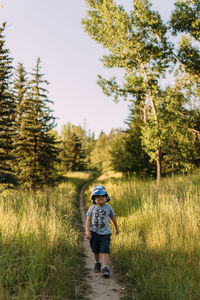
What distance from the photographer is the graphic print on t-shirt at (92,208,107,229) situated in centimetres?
457

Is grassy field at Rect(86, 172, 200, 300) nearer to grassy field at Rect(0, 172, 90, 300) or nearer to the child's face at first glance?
grassy field at Rect(0, 172, 90, 300)

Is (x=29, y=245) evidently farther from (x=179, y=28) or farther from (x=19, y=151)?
(x=179, y=28)

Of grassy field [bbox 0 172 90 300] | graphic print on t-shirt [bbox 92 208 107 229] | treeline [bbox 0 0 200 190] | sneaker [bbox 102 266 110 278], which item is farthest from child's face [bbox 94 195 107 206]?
treeline [bbox 0 0 200 190]

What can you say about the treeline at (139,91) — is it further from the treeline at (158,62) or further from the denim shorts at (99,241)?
the denim shorts at (99,241)

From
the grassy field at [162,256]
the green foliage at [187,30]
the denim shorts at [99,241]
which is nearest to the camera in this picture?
the grassy field at [162,256]

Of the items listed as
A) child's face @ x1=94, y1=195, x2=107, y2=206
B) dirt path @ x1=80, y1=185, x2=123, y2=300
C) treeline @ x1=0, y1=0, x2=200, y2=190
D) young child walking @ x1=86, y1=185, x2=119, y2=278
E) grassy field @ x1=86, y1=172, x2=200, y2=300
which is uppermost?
treeline @ x1=0, y1=0, x2=200, y2=190

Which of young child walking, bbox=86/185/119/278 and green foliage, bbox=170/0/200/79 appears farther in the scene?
green foliage, bbox=170/0/200/79

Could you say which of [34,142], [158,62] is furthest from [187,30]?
[34,142]

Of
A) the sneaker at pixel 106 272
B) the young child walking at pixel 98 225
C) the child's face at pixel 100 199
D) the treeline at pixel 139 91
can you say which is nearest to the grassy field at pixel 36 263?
the sneaker at pixel 106 272

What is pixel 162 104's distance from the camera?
14.0 meters

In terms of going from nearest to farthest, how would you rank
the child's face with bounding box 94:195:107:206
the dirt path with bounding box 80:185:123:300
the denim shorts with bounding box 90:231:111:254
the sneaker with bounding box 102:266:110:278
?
the dirt path with bounding box 80:185:123:300 → the sneaker with bounding box 102:266:110:278 → the denim shorts with bounding box 90:231:111:254 → the child's face with bounding box 94:195:107:206

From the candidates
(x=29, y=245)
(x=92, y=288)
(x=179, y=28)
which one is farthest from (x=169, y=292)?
(x=179, y=28)

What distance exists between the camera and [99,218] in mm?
4590

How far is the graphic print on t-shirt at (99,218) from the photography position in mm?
4566
